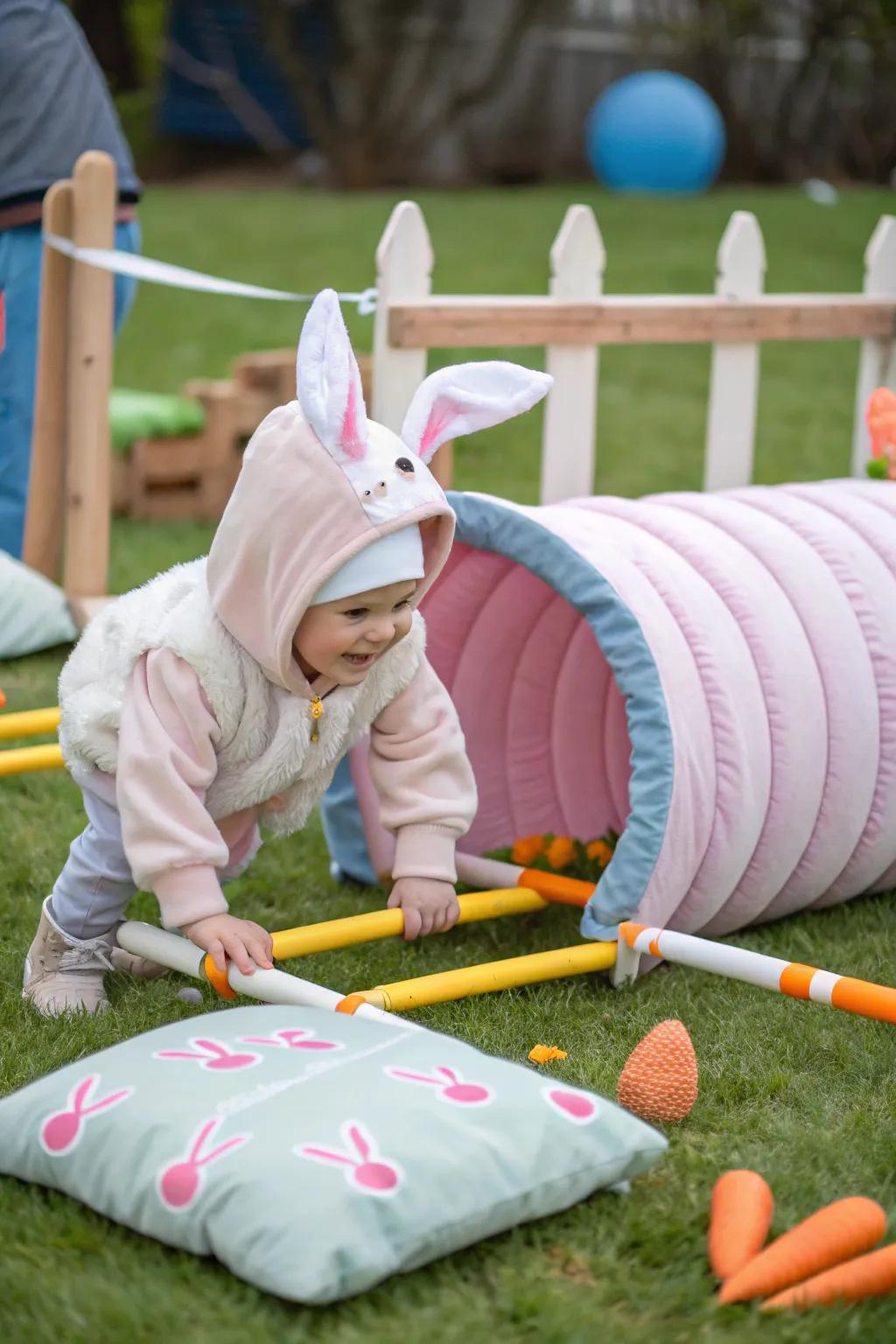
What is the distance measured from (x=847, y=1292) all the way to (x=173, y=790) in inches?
51.5

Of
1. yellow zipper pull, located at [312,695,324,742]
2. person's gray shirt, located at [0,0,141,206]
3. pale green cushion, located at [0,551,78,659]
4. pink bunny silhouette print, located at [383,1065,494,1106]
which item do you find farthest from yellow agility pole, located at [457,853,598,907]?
person's gray shirt, located at [0,0,141,206]

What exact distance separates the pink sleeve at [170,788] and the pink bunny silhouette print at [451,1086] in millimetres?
646

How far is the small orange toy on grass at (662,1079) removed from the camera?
2719 millimetres

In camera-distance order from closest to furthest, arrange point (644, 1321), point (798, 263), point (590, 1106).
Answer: point (644, 1321) < point (590, 1106) < point (798, 263)

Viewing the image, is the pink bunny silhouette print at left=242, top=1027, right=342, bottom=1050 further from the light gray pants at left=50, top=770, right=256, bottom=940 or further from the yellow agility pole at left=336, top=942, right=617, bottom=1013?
the light gray pants at left=50, top=770, right=256, bottom=940

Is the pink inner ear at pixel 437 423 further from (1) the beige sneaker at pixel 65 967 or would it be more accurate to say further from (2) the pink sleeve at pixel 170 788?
(1) the beige sneaker at pixel 65 967

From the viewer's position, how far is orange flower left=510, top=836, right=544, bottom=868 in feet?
12.9

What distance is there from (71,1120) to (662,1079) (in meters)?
0.87

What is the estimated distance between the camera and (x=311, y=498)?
111 inches

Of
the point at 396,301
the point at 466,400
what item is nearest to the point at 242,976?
the point at 466,400

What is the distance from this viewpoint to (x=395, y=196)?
1577cm

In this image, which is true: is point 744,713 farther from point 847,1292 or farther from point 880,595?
point 847,1292

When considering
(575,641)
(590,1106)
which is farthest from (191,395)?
(590,1106)

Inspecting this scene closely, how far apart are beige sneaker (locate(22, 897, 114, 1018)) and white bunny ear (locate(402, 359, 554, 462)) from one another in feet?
3.45
